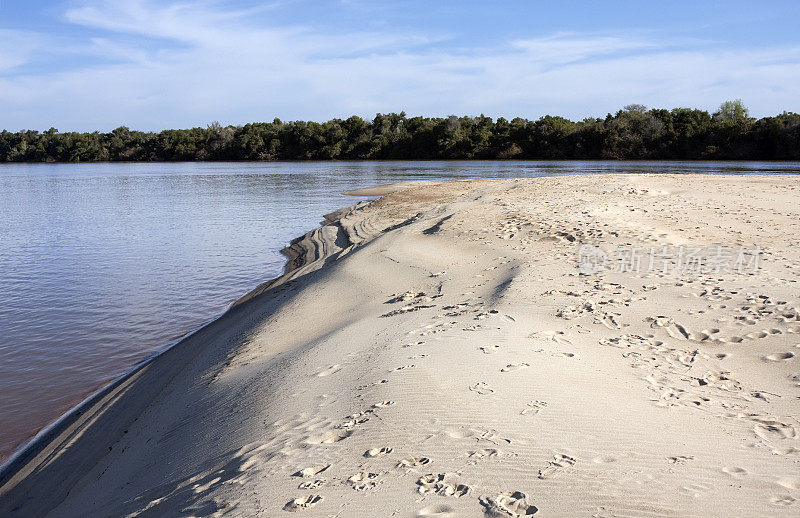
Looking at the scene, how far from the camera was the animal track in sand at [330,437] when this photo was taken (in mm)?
3543

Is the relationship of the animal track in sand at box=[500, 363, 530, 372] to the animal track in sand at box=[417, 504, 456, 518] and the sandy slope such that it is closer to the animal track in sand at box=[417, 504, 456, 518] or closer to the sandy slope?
the sandy slope

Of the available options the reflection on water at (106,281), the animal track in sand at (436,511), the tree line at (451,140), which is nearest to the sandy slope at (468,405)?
the animal track in sand at (436,511)

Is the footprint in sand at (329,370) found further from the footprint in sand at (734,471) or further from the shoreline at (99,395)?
the footprint in sand at (734,471)

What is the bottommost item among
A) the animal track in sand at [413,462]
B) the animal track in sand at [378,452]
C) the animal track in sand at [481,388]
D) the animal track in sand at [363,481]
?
the animal track in sand at [363,481]

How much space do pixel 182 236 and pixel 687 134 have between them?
62457mm

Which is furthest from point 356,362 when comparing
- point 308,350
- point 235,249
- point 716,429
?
point 235,249

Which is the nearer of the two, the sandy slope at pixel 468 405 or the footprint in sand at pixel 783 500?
the footprint in sand at pixel 783 500

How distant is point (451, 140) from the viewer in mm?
80938

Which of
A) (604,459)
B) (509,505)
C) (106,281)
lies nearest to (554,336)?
(604,459)

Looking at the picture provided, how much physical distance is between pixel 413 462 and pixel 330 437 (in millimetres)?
656

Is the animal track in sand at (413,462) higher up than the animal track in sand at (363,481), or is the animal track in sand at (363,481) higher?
the animal track in sand at (413,462)

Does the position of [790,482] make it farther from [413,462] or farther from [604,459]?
[413,462]

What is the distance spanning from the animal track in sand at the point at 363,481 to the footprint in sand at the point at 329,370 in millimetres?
1722

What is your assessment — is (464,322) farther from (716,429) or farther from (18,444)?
(18,444)
